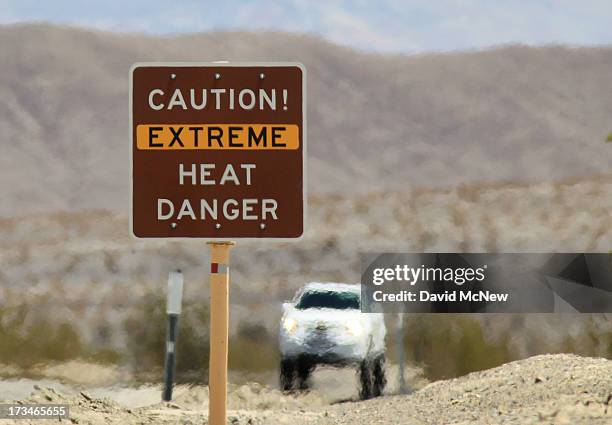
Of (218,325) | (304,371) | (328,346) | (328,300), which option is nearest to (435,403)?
(328,346)

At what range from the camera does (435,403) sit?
14.6m

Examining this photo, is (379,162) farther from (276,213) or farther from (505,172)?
(276,213)

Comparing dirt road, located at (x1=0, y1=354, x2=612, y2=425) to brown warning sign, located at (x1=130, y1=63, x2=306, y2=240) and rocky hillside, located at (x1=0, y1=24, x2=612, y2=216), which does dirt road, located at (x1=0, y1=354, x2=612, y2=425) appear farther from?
rocky hillside, located at (x1=0, y1=24, x2=612, y2=216)

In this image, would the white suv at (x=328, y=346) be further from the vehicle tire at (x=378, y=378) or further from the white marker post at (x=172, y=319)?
the white marker post at (x=172, y=319)

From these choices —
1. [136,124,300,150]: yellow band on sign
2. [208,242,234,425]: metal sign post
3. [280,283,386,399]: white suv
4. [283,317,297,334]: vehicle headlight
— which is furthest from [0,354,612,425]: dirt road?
[136,124,300,150]: yellow band on sign

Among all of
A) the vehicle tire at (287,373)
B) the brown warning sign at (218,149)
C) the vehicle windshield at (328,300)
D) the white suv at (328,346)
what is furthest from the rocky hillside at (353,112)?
the brown warning sign at (218,149)

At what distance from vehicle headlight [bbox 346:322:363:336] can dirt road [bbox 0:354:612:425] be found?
0.90 metres

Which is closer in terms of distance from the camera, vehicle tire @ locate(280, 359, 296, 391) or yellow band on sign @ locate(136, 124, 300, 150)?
yellow band on sign @ locate(136, 124, 300, 150)

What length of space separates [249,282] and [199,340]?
1083 centimetres

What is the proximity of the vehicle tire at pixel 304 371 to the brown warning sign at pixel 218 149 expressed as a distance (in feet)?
23.1

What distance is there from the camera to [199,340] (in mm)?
17875

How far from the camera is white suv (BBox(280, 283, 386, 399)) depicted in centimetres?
1585

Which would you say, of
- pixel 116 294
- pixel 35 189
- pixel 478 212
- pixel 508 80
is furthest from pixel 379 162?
pixel 116 294

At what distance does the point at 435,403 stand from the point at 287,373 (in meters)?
2.18
